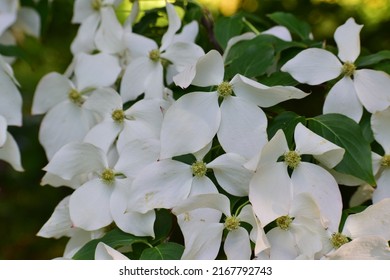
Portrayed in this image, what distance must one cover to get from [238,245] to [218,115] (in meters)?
0.11

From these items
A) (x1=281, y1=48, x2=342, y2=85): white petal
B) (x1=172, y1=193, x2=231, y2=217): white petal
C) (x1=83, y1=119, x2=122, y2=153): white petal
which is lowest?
(x1=172, y1=193, x2=231, y2=217): white petal

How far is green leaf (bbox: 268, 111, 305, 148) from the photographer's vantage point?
1.62 feet

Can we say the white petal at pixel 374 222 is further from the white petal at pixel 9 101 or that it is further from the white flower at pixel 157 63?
the white petal at pixel 9 101

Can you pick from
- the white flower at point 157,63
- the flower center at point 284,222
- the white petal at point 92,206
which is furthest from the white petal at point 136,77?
the flower center at point 284,222

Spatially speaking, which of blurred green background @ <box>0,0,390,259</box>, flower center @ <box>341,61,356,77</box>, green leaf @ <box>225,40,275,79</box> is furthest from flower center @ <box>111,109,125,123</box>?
blurred green background @ <box>0,0,390,259</box>

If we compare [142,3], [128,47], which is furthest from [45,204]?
[128,47]

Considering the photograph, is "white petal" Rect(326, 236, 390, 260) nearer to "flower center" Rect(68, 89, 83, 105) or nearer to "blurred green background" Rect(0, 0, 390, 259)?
"flower center" Rect(68, 89, 83, 105)

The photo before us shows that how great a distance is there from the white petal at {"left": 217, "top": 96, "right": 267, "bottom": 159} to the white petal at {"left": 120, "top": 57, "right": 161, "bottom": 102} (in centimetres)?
13

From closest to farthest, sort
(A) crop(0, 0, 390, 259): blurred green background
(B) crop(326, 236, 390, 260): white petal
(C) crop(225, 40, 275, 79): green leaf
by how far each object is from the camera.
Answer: (B) crop(326, 236, 390, 260): white petal
(C) crop(225, 40, 275, 79): green leaf
(A) crop(0, 0, 390, 259): blurred green background

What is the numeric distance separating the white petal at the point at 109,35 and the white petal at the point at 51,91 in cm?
6

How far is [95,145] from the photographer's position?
55 centimetres

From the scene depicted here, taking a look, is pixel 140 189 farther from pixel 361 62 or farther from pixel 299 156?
pixel 361 62

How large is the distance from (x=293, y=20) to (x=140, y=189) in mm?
303
